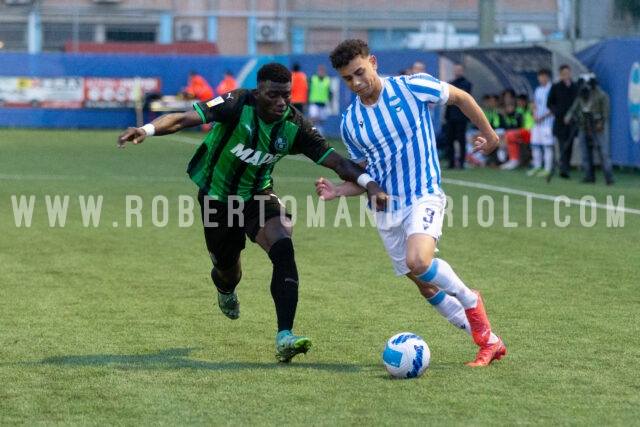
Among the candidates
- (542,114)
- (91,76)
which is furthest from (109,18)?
(542,114)

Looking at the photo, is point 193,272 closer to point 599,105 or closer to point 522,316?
point 522,316

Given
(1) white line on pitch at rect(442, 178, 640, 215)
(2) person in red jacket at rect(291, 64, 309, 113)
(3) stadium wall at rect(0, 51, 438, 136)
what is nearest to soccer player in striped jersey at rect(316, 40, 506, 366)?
(1) white line on pitch at rect(442, 178, 640, 215)

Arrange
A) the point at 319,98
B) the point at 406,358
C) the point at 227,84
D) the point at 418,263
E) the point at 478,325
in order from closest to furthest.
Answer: the point at 406,358, the point at 418,263, the point at 478,325, the point at 319,98, the point at 227,84

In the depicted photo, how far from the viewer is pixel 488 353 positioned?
6551 millimetres

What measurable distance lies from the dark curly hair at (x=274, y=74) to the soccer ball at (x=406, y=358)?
1609 millimetres

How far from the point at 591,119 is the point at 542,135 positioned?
1.73 meters

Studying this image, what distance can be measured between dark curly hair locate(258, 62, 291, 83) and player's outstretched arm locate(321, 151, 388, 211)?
537 millimetres

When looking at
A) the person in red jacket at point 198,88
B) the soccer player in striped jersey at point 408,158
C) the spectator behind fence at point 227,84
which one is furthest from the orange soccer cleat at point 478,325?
the person in red jacket at point 198,88

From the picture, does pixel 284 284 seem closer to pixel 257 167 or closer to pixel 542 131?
pixel 257 167

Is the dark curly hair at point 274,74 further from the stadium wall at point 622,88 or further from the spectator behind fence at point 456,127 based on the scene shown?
the spectator behind fence at point 456,127

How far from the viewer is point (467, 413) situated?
5457 mm

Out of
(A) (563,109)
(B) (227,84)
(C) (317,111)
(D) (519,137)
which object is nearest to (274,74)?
(A) (563,109)

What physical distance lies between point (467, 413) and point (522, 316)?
2777 millimetres

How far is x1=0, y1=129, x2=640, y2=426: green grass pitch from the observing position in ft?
18.5
